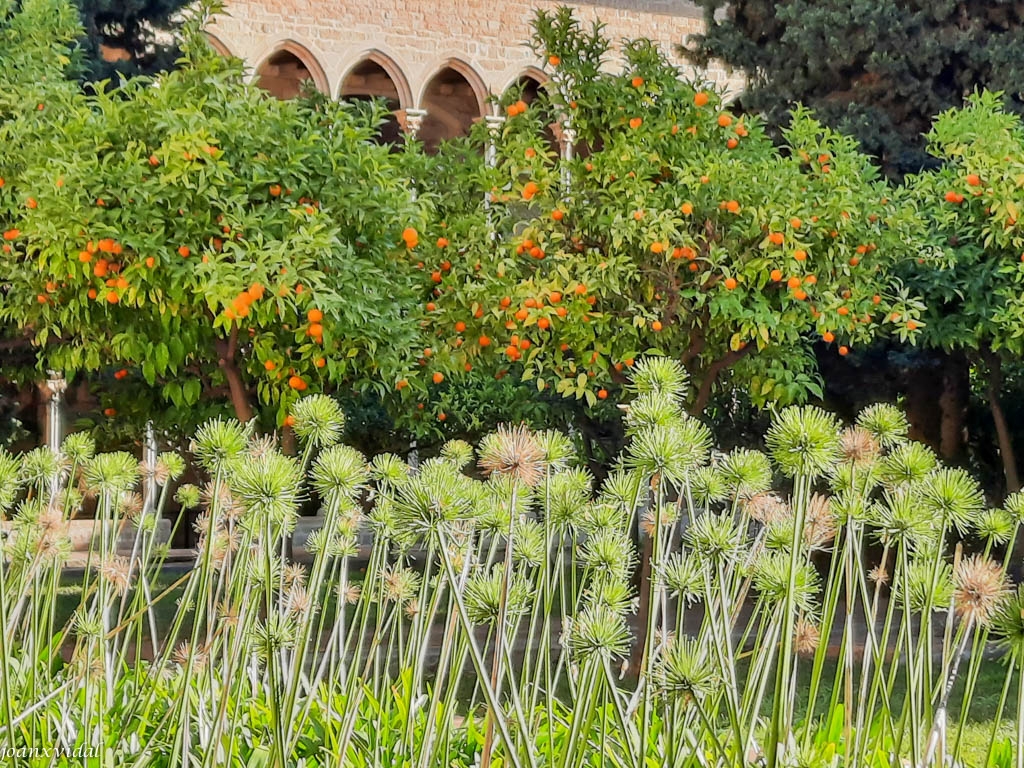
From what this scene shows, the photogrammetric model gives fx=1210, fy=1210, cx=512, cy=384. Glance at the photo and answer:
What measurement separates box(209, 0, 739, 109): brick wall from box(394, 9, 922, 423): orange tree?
24.2 ft

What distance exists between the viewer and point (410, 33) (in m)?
12.5

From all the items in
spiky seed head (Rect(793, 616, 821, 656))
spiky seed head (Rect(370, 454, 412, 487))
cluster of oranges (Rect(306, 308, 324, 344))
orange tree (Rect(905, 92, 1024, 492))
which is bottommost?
spiky seed head (Rect(793, 616, 821, 656))

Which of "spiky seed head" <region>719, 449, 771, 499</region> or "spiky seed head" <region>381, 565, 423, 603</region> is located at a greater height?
"spiky seed head" <region>719, 449, 771, 499</region>

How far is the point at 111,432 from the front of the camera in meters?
6.09

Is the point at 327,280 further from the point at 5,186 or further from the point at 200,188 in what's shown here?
the point at 5,186

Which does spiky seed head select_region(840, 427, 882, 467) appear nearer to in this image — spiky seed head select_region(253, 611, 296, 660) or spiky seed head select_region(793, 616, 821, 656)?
spiky seed head select_region(793, 616, 821, 656)

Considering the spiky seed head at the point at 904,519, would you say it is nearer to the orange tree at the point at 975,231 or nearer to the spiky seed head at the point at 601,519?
the spiky seed head at the point at 601,519

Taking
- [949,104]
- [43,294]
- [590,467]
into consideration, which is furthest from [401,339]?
[949,104]

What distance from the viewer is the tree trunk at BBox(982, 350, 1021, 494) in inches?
259

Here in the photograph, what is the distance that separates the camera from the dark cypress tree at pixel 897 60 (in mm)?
6906

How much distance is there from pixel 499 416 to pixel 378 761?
493 cm

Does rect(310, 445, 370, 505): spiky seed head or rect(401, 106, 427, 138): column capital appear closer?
rect(310, 445, 370, 505): spiky seed head

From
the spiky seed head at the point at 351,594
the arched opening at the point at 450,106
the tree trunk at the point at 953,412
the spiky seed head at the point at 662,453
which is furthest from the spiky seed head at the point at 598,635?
the arched opening at the point at 450,106

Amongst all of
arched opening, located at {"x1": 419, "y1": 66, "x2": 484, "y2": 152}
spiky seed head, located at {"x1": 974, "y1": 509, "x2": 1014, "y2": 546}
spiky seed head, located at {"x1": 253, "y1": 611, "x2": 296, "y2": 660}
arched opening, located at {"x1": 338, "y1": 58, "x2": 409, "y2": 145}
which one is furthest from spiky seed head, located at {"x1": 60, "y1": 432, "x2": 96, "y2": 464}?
arched opening, located at {"x1": 419, "y1": 66, "x2": 484, "y2": 152}
